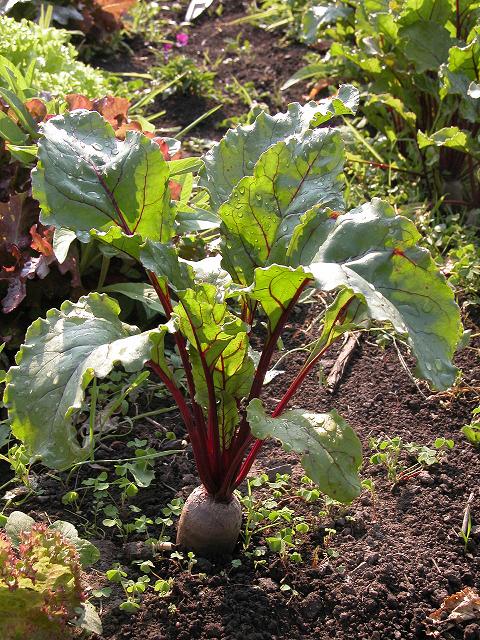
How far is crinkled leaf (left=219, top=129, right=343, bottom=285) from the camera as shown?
2430 mm

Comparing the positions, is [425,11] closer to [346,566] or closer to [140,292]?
[140,292]

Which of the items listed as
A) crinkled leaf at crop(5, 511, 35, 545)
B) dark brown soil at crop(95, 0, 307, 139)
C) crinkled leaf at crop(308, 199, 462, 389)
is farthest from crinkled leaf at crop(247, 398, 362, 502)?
dark brown soil at crop(95, 0, 307, 139)

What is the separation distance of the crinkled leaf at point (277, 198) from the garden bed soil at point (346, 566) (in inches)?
30.8

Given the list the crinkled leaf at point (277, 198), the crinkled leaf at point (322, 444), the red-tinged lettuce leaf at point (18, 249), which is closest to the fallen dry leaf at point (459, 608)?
the crinkled leaf at point (322, 444)

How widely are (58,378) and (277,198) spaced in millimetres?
751

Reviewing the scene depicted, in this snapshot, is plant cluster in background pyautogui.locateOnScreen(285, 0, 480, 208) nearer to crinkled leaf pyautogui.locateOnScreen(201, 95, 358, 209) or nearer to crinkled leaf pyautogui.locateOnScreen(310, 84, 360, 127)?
crinkled leaf pyautogui.locateOnScreen(310, 84, 360, 127)

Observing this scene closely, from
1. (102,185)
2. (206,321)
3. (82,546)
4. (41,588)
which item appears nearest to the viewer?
(41,588)

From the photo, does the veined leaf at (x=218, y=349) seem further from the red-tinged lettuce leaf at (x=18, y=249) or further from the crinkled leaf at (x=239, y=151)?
the red-tinged lettuce leaf at (x=18, y=249)

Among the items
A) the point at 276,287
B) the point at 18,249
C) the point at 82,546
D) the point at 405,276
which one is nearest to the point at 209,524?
the point at 82,546

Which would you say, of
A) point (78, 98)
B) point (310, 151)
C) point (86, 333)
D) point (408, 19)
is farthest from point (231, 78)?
point (86, 333)

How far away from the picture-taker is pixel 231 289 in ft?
7.41

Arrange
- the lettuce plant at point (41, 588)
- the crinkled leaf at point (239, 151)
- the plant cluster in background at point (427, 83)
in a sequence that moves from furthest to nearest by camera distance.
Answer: the plant cluster in background at point (427, 83), the crinkled leaf at point (239, 151), the lettuce plant at point (41, 588)

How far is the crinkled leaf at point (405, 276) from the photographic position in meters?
2.15

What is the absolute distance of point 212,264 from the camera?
8.14ft
